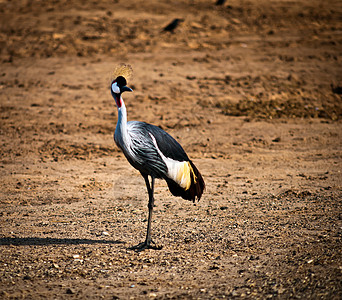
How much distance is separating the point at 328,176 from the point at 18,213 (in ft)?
17.0

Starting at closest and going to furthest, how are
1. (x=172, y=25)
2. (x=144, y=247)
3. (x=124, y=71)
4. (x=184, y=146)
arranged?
(x=124, y=71), (x=144, y=247), (x=184, y=146), (x=172, y=25)

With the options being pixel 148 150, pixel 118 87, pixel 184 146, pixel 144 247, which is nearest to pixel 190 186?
pixel 148 150

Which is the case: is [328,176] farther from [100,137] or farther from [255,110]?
[100,137]

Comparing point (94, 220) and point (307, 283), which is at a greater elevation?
point (307, 283)

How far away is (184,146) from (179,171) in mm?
4073

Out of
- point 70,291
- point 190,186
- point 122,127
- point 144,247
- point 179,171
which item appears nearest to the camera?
point 70,291

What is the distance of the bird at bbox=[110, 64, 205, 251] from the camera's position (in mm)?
5285

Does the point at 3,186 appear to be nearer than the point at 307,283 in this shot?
No

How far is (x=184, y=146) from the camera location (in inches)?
384

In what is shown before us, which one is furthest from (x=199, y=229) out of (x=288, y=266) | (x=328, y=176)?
(x=328, y=176)

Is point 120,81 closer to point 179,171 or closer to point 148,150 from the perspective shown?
point 148,150

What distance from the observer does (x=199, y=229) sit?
19.9 feet

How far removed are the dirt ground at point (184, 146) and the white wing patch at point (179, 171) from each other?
0.69m

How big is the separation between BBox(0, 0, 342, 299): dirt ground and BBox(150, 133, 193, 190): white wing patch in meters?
0.69
